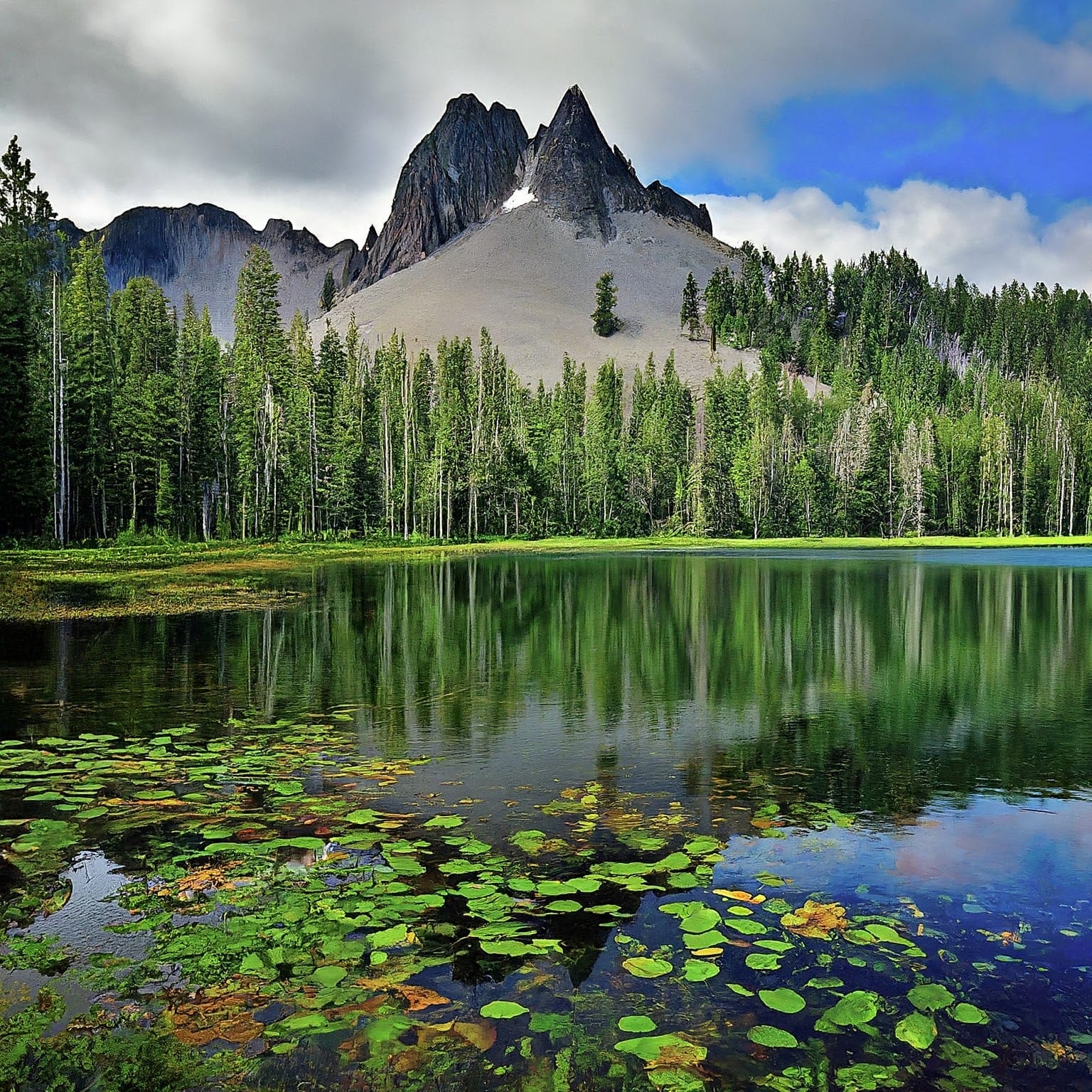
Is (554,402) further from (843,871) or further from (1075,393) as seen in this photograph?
(843,871)

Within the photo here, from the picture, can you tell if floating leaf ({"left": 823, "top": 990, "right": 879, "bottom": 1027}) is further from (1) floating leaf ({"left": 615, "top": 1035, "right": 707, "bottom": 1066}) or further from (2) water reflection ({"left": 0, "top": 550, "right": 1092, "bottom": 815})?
(2) water reflection ({"left": 0, "top": 550, "right": 1092, "bottom": 815})

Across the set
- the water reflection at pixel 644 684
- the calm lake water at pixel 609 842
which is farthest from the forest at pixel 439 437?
the calm lake water at pixel 609 842

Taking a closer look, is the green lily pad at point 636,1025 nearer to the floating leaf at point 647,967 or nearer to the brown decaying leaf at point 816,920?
the floating leaf at point 647,967

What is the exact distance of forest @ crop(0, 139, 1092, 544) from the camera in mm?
59938

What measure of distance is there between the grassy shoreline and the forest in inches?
219

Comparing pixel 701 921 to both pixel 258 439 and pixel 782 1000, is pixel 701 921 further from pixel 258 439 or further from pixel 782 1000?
Answer: pixel 258 439

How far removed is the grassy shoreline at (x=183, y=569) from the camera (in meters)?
27.9

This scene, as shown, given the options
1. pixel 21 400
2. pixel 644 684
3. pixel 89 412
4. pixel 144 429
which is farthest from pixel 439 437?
pixel 644 684

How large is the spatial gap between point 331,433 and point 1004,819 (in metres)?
91.9

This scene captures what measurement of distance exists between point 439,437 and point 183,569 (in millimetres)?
49140

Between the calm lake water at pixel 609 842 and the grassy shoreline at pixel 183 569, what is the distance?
7285 millimetres

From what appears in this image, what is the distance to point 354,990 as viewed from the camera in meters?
5.26

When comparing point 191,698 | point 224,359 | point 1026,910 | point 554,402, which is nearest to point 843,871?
point 1026,910

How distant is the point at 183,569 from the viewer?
45781 millimetres
